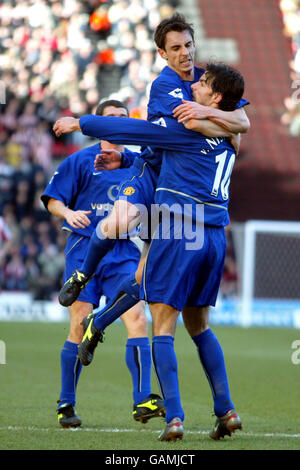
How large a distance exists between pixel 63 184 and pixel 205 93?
154cm

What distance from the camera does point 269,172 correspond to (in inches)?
904

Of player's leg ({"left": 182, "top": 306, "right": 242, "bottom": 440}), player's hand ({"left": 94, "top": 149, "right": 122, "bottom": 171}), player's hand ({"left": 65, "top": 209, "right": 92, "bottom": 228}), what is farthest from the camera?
player's hand ({"left": 65, "top": 209, "right": 92, "bottom": 228})

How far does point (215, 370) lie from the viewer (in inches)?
200

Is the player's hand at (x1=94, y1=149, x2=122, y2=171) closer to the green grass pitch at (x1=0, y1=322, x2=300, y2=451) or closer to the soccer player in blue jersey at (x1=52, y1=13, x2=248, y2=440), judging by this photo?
the soccer player in blue jersey at (x1=52, y1=13, x2=248, y2=440)

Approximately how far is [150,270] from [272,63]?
23.3m

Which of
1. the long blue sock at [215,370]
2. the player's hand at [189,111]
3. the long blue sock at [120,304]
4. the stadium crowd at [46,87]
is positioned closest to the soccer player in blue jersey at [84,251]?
the long blue sock at [120,304]

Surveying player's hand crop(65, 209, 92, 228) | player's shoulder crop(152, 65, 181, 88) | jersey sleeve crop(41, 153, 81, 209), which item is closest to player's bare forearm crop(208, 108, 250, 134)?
player's shoulder crop(152, 65, 181, 88)

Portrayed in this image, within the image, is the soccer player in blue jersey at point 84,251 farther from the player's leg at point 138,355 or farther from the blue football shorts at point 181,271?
the blue football shorts at point 181,271

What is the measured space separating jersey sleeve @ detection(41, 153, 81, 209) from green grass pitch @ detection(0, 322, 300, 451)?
1.49 m

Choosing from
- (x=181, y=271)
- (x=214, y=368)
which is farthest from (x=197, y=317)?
(x=181, y=271)

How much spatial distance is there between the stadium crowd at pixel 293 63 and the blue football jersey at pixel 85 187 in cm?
1635

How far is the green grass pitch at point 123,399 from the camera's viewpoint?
487 centimetres

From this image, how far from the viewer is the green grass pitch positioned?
4871mm

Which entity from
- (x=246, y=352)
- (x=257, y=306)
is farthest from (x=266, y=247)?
(x=246, y=352)
